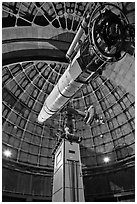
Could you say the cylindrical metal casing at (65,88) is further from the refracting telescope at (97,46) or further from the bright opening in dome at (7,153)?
the bright opening in dome at (7,153)

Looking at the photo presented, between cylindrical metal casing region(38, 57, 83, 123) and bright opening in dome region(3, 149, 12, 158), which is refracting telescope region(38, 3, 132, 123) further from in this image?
bright opening in dome region(3, 149, 12, 158)

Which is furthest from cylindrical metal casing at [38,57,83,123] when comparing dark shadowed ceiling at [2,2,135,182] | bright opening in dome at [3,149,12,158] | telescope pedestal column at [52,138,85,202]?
bright opening in dome at [3,149,12,158]

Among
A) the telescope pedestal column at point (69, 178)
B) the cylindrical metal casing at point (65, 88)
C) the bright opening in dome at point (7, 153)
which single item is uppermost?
the cylindrical metal casing at point (65, 88)

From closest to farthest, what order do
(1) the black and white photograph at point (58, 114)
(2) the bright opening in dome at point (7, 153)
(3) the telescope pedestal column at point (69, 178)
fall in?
(3) the telescope pedestal column at point (69, 178), (1) the black and white photograph at point (58, 114), (2) the bright opening in dome at point (7, 153)

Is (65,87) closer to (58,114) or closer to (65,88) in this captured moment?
(65,88)

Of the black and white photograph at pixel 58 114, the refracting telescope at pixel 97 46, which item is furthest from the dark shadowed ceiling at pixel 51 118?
the refracting telescope at pixel 97 46

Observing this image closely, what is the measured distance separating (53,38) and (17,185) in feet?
56.9

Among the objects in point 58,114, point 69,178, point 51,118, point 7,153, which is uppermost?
point 51,118

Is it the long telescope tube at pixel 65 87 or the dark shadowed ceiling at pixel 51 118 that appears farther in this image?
the dark shadowed ceiling at pixel 51 118

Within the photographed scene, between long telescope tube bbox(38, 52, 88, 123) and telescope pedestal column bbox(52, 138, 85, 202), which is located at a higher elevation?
long telescope tube bbox(38, 52, 88, 123)

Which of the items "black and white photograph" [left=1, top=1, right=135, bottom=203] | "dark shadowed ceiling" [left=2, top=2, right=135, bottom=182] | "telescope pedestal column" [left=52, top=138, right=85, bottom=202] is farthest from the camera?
"dark shadowed ceiling" [left=2, top=2, right=135, bottom=182]

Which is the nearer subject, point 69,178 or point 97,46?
point 97,46

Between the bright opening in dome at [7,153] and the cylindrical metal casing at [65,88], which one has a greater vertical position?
the cylindrical metal casing at [65,88]

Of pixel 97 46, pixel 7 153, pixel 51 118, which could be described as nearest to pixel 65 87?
pixel 97 46
